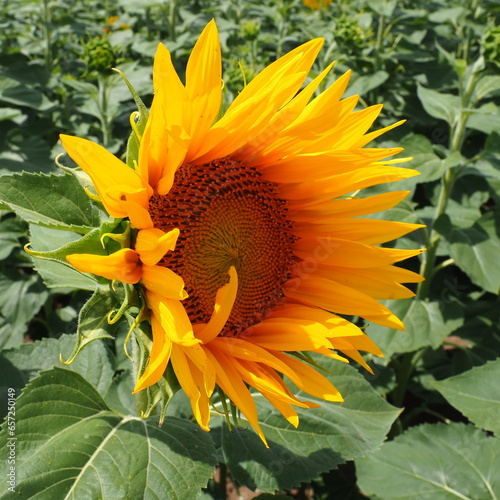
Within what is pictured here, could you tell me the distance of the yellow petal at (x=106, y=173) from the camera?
1045 mm

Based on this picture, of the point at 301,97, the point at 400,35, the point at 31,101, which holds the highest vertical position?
the point at 301,97

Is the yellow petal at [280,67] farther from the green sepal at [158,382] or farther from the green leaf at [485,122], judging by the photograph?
the green leaf at [485,122]

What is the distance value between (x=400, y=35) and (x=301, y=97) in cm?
334

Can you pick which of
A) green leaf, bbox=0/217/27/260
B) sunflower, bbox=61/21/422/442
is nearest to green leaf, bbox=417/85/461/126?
sunflower, bbox=61/21/422/442

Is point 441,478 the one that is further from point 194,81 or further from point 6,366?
point 194,81

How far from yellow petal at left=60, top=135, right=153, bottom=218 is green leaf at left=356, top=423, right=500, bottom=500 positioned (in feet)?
4.55

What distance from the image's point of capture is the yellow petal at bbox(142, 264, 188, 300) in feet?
3.56

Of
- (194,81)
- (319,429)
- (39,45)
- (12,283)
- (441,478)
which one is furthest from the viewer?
(39,45)

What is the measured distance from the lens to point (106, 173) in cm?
107

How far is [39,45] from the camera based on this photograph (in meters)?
4.60

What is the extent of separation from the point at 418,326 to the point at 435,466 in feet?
2.72

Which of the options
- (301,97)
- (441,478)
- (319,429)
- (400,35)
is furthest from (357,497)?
(400,35)

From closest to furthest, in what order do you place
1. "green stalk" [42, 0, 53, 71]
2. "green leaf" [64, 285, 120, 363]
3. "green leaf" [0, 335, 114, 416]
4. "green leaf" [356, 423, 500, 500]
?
"green leaf" [64, 285, 120, 363]
"green leaf" [0, 335, 114, 416]
"green leaf" [356, 423, 500, 500]
"green stalk" [42, 0, 53, 71]

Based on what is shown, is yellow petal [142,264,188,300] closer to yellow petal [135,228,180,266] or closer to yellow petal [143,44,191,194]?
yellow petal [135,228,180,266]
